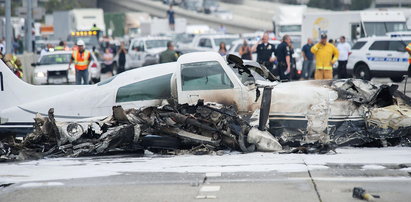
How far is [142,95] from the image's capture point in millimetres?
13039

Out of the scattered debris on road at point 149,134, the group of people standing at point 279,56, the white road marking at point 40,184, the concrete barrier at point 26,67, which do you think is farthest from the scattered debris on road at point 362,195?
the concrete barrier at point 26,67

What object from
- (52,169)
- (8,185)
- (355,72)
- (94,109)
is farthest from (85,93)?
(355,72)

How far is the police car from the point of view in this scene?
28906 millimetres

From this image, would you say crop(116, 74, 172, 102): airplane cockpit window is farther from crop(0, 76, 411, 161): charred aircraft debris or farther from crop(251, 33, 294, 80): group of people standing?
crop(251, 33, 294, 80): group of people standing

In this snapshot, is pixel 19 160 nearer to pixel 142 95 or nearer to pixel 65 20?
pixel 142 95

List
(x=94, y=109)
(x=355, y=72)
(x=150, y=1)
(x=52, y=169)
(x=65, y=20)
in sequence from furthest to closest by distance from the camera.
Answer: (x=150, y=1), (x=65, y=20), (x=355, y=72), (x=94, y=109), (x=52, y=169)

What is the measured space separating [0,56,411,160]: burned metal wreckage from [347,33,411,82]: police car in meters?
16.6

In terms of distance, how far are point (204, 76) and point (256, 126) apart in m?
1.19

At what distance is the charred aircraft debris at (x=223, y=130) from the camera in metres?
12.2

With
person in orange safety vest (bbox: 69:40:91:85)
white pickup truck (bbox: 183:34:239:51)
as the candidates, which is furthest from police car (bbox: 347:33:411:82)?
person in orange safety vest (bbox: 69:40:91:85)

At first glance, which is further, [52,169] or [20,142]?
[20,142]

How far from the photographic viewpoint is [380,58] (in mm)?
29422

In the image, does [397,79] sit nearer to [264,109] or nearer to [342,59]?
[342,59]

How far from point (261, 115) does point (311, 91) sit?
2.65ft
